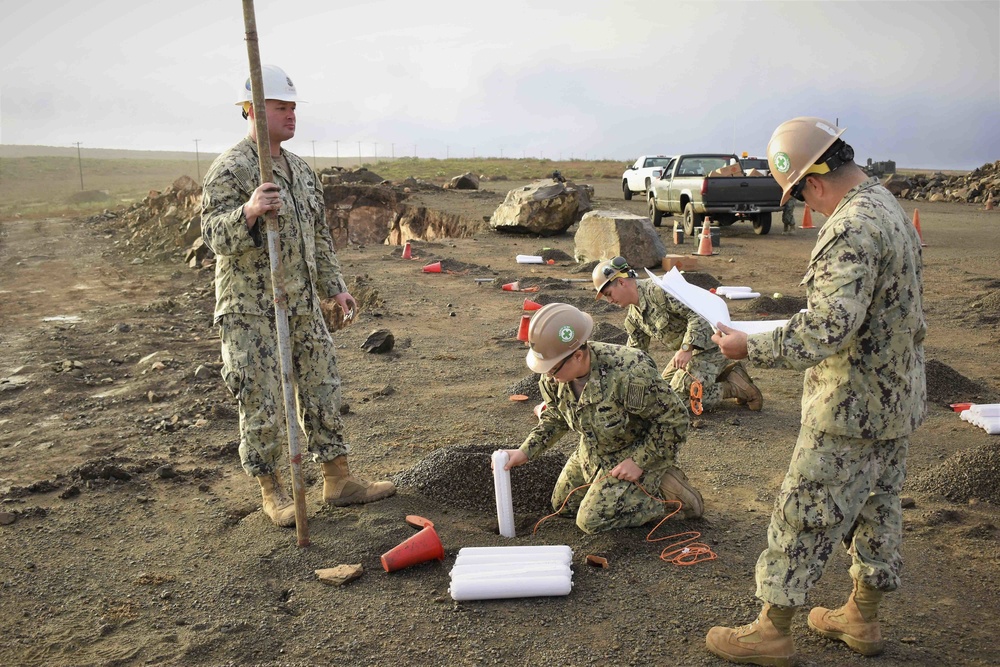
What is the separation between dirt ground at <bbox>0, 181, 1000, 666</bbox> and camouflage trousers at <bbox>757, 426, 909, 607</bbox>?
46 centimetres

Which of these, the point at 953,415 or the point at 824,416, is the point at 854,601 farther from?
the point at 953,415

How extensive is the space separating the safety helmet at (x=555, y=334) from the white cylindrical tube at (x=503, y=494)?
1.80 ft

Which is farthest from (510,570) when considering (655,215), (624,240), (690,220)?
(655,215)

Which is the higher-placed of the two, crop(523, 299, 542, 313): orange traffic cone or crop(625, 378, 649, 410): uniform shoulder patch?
crop(625, 378, 649, 410): uniform shoulder patch

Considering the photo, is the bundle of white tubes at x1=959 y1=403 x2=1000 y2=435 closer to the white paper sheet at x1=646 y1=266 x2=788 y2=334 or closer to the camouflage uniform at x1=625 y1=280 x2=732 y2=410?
the camouflage uniform at x1=625 y1=280 x2=732 y2=410

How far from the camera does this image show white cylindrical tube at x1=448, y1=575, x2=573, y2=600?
396 cm

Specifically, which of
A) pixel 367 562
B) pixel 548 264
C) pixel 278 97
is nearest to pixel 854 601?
pixel 367 562

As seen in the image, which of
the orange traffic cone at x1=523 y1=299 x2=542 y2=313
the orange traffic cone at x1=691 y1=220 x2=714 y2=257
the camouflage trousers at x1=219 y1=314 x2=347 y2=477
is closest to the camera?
the camouflage trousers at x1=219 y1=314 x2=347 y2=477

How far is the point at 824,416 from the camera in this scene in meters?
3.10

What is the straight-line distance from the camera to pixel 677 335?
6.38m

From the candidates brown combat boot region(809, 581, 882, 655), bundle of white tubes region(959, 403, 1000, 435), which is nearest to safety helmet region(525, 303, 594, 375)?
brown combat boot region(809, 581, 882, 655)

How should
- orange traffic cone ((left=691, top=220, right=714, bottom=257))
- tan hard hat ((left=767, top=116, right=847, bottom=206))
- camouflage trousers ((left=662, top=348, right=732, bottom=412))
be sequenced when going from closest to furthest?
tan hard hat ((left=767, top=116, right=847, bottom=206)), camouflage trousers ((left=662, top=348, right=732, bottom=412)), orange traffic cone ((left=691, top=220, right=714, bottom=257))

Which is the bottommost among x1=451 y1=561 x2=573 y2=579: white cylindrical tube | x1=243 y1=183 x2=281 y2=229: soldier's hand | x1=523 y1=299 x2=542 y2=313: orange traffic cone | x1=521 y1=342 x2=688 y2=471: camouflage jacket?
x1=451 y1=561 x2=573 y2=579: white cylindrical tube

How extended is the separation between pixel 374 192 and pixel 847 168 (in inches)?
849
